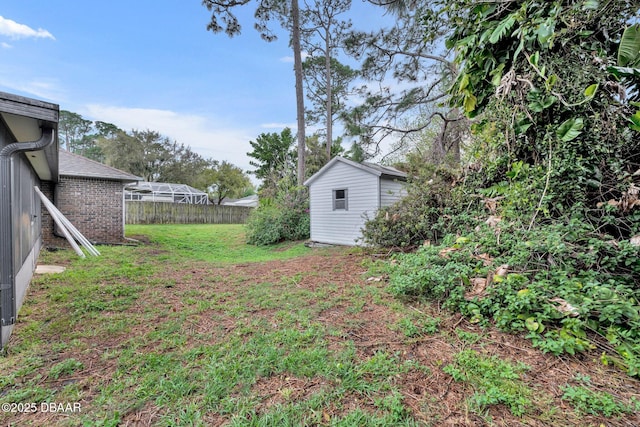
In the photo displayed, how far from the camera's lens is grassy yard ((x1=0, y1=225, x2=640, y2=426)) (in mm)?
1633

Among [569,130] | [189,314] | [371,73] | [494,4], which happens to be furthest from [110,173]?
[569,130]

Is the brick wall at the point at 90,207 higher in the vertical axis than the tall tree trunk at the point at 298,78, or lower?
lower

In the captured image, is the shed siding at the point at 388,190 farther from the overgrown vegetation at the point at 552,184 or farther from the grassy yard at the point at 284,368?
the grassy yard at the point at 284,368

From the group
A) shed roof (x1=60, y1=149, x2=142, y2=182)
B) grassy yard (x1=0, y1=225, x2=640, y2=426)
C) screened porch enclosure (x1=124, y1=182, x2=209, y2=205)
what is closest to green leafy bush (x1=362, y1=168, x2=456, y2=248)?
grassy yard (x1=0, y1=225, x2=640, y2=426)

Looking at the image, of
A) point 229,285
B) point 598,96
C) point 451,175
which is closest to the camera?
point 598,96

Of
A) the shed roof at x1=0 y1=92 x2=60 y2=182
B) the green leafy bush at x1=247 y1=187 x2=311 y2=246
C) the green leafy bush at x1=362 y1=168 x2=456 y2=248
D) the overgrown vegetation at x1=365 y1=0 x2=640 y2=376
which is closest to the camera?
the overgrown vegetation at x1=365 y1=0 x2=640 y2=376

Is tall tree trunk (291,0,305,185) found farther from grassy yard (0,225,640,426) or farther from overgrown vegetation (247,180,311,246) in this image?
grassy yard (0,225,640,426)

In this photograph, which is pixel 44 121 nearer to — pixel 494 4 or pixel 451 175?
pixel 494 4

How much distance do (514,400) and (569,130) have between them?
118 inches

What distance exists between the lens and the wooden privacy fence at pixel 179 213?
16322mm

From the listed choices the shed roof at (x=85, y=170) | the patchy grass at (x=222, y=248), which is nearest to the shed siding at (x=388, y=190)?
the patchy grass at (x=222, y=248)

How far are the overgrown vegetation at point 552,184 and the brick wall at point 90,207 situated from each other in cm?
977

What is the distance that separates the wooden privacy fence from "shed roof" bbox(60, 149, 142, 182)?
6847 mm

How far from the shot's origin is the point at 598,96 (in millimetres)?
2943
